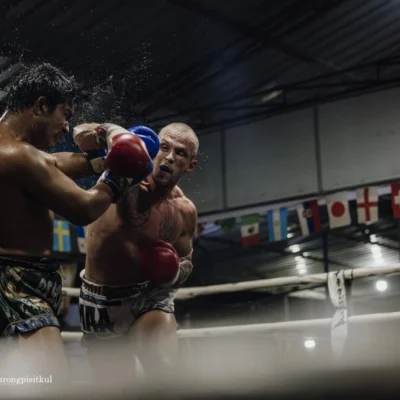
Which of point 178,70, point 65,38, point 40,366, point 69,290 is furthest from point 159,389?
point 178,70

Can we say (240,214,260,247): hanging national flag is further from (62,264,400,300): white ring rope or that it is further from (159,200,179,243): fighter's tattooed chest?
(159,200,179,243): fighter's tattooed chest

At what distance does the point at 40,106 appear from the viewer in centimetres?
187

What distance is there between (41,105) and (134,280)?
0.78 m

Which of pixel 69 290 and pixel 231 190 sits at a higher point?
pixel 231 190

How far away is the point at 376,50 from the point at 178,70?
2003 mm

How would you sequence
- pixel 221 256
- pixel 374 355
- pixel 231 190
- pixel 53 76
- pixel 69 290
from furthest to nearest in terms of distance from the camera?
pixel 221 256, pixel 231 190, pixel 69 290, pixel 53 76, pixel 374 355

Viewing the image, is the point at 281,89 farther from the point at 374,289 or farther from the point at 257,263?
the point at 374,289

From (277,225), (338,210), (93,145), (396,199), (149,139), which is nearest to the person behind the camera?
(93,145)

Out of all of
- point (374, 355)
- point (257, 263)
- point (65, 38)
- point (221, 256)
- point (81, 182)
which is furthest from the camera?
point (257, 263)

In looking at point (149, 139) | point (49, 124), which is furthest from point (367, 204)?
point (49, 124)

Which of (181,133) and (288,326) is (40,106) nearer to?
(181,133)

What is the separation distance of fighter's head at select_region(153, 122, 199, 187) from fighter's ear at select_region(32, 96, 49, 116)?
713 millimetres

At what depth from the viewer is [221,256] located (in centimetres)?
1070

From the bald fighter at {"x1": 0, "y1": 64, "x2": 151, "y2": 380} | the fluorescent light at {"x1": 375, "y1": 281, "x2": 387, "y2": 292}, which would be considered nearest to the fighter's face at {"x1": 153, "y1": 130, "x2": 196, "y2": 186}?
the bald fighter at {"x1": 0, "y1": 64, "x2": 151, "y2": 380}
